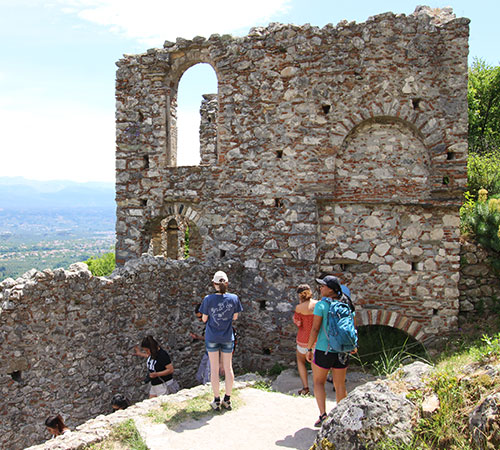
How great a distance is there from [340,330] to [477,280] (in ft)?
20.3

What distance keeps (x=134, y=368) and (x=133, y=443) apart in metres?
3.08

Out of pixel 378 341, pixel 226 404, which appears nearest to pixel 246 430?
pixel 226 404

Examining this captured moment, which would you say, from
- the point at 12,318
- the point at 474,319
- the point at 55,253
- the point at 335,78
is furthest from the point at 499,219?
the point at 55,253

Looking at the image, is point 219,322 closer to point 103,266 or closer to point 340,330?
point 340,330

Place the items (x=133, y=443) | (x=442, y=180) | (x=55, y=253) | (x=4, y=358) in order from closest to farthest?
1. (x=133, y=443)
2. (x=4, y=358)
3. (x=442, y=180)
4. (x=55, y=253)

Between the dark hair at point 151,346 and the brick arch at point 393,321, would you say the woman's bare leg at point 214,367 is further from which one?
the brick arch at point 393,321

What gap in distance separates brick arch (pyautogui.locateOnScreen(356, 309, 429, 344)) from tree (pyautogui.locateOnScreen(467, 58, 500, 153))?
11.3 meters

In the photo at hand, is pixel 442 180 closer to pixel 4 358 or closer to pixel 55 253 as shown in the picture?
pixel 4 358

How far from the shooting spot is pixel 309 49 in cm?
995

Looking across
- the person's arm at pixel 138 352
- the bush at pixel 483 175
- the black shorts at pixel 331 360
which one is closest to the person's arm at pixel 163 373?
the person's arm at pixel 138 352

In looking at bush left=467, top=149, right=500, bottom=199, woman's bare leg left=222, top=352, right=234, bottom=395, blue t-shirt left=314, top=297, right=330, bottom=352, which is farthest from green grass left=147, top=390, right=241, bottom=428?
bush left=467, top=149, right=500, bottom=199

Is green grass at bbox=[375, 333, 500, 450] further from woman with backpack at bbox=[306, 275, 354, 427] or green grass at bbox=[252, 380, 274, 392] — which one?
green grass at bbox=[252, 380, 274, 392]

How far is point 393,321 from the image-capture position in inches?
391

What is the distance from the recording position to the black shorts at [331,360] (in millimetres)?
5529
